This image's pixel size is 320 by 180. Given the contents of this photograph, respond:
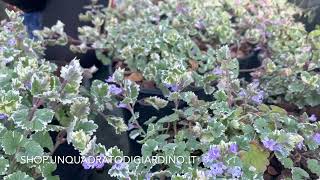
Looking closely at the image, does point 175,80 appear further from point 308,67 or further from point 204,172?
point 308,67

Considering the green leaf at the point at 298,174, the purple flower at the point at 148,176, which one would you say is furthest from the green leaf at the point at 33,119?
the green leaf at the point at 298,174

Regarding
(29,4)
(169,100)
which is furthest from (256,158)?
(29,4)

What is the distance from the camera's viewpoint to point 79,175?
132 cm

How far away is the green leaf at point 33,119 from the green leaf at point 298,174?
55 centimetres

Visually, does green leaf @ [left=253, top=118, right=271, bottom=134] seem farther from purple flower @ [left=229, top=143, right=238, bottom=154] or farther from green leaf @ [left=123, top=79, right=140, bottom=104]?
→ green leaf @ [left=123, top=79, right=140, bottom=104]

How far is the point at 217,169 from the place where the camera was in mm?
978

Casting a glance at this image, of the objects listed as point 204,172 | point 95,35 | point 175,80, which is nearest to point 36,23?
point 95,35

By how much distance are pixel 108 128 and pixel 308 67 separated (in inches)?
26.3

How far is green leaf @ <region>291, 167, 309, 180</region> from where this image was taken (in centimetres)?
107

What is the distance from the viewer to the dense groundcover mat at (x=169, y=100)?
39.0 inches

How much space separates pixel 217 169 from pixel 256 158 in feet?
0.53

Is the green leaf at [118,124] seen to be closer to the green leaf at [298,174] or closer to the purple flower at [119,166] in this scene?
the purple flower at [119,166]

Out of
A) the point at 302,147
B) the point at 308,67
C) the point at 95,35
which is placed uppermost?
the point at 95,35

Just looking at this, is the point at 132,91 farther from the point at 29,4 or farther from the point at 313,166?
the point at 29,4
